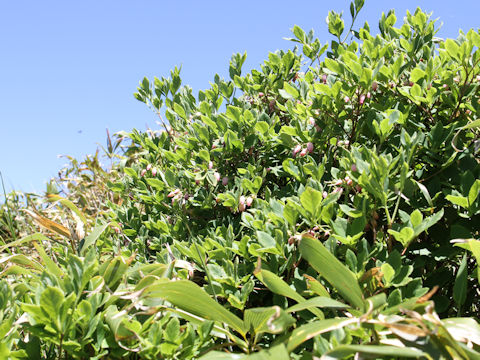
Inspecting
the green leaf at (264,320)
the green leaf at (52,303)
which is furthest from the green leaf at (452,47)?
the green leaf at (52,303)

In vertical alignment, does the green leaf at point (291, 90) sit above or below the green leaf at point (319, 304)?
above

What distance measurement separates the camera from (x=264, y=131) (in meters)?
2.36

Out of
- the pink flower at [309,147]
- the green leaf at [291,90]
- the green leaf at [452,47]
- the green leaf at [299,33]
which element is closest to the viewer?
the green leaf at [452,47]

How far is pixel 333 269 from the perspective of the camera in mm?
1368

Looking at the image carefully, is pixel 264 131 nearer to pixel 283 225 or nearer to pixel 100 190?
pixel 283 225

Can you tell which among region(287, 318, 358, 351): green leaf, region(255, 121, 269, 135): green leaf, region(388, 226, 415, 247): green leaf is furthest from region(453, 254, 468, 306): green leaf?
region(255, 121, 269, 135): green leaf

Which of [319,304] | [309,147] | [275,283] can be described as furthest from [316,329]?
[309,147]

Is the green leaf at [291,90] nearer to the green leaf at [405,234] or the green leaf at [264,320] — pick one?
the green leaf at [405,234]

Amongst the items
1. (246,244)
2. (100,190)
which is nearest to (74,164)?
(100,190)

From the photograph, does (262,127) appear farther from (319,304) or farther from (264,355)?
(264,355)

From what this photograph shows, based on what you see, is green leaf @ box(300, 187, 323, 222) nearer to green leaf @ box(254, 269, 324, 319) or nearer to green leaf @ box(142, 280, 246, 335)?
green leaf @ box(254, 269, 324, 319)

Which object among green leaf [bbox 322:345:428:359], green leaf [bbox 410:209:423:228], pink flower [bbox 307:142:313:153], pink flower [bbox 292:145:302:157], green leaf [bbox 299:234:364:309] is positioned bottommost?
green leaf [bbox 322:345:428:359]

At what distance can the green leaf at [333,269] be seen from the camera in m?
1.35

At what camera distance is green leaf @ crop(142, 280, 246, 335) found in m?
1.36
